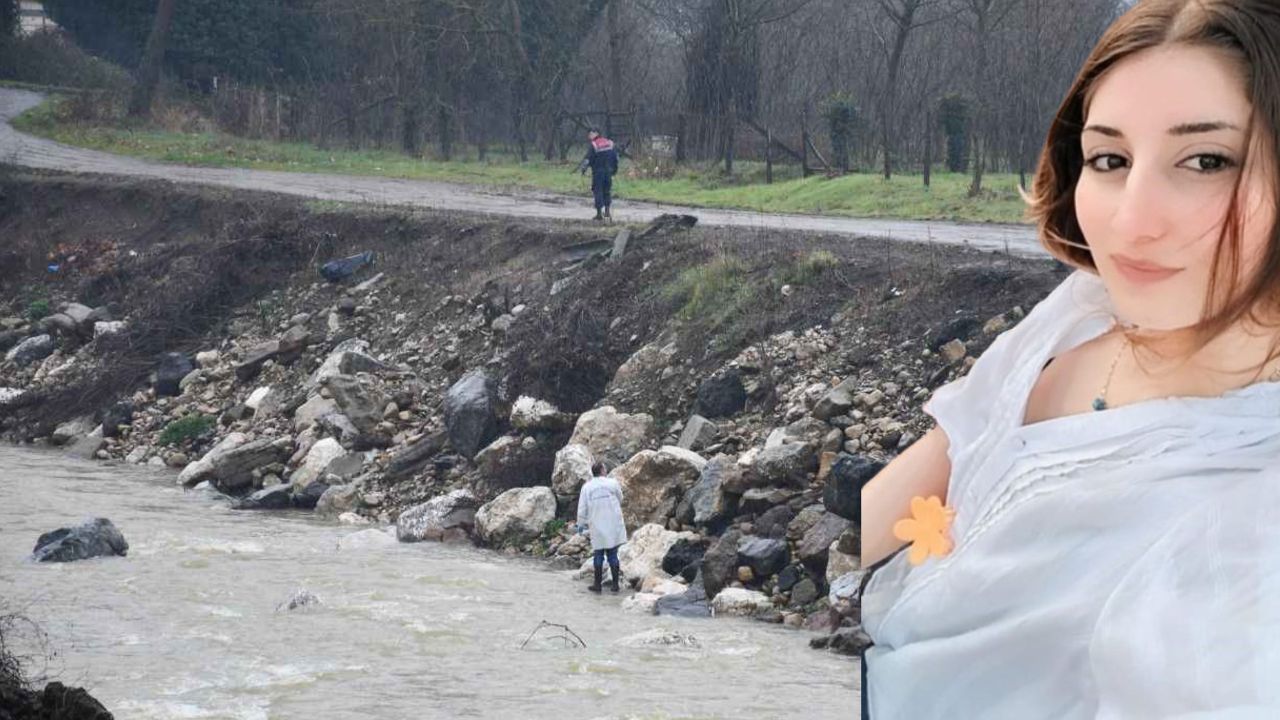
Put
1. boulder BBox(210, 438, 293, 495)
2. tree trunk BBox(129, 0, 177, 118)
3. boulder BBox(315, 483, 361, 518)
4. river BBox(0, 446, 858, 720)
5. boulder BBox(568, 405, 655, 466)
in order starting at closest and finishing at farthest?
1. river BBox(0, 446, 858, 720)
2. boulder BBox(568, 405, 655, 466)
3. boulder BBox(315, 483, 361, 518)
4. boulder BBox(210, 438, 293, 495)
5. tree trunk BBox(129, 0, 177, 118)

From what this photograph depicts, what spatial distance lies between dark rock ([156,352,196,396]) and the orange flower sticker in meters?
20.3

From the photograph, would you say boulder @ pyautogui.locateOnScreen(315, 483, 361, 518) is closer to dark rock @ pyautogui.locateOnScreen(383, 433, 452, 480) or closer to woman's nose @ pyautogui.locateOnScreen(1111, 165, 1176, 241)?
dark rock @ pyautogui.locateOnScreen(383, 433, 452, 480)

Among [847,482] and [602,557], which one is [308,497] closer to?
[602,557]

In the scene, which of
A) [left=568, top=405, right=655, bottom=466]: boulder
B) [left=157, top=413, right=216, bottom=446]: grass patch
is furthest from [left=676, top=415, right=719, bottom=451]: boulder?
[left=157, top=413, right=216, bottom=446]: grass patch

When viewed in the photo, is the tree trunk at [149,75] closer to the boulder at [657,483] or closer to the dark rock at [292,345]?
the dark rock at [292,345]

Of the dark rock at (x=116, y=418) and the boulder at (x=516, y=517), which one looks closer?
the boulder at (x=516, y=517)

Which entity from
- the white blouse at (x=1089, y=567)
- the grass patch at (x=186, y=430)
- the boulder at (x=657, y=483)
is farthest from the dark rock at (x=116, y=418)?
the white blouse at (x=1089, y=567)

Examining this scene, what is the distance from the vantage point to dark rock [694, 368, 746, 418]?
14.7m

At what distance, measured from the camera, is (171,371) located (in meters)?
21.4

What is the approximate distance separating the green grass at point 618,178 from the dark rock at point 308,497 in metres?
8.34

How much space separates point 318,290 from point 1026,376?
20998 millimetres

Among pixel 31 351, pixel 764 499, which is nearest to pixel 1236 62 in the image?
pixel 764 499

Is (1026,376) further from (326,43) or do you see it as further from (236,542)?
(326,43)

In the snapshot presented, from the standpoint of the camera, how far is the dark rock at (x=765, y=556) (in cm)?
1201
